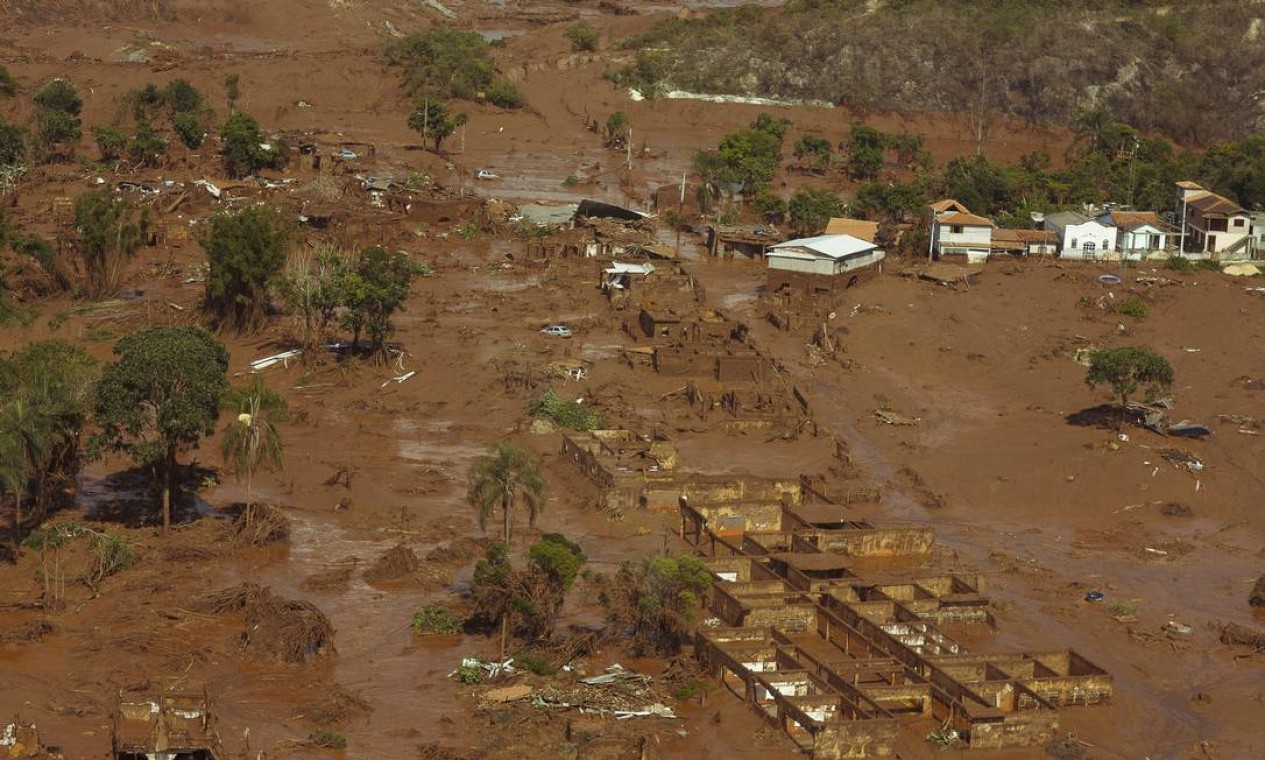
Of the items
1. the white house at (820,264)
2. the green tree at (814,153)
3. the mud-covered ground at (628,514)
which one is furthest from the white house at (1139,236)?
the green tree at (814,153)

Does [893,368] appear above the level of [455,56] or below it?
below

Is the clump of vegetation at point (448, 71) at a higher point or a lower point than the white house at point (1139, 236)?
higher

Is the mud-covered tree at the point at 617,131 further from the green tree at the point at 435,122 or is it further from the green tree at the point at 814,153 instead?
the green tree at the point at 814,153

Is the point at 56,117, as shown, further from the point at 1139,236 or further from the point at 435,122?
the point at 1139,236

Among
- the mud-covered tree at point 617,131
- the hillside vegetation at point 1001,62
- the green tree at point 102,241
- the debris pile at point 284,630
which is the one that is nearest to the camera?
the debris pile at point 284,630

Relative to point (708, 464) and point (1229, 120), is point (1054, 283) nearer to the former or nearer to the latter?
point (708, 464)

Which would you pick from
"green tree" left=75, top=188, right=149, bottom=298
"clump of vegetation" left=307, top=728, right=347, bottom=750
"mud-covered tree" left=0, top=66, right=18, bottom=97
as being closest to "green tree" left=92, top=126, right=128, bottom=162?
"mud-covered tree" left=0, top=66, right=18, bottom=97

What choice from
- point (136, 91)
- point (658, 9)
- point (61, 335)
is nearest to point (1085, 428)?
point (61, 335)

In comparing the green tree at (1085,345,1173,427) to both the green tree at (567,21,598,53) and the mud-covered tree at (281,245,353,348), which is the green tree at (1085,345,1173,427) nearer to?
the mud-covered tree at (281,245,353,348)
